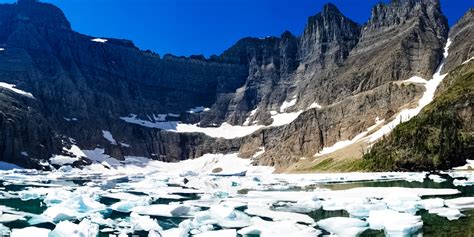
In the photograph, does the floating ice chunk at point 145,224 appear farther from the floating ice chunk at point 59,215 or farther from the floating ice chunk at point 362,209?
the floating ice chunk at point 362,209

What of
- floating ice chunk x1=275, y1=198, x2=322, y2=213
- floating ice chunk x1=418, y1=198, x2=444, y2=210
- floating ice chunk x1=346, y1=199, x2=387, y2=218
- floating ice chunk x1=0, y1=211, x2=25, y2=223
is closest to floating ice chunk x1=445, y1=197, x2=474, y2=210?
floating ice chunk x1=418, y1=198, x2=444, y2=210

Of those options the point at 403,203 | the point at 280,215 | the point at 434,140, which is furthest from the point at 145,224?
the point at 434,140

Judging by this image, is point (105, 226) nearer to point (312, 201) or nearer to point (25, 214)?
point (25, 214)

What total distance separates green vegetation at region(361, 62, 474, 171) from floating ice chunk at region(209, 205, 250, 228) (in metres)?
81.1

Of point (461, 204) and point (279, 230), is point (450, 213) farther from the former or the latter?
point (279, 230)

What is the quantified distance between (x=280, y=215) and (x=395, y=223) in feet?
34.2

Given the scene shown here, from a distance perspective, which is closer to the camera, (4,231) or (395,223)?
(395,223)

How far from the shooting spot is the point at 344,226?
97.7ft

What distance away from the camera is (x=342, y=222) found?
1194 inches

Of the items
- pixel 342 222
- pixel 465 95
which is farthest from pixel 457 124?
pixel 342 222

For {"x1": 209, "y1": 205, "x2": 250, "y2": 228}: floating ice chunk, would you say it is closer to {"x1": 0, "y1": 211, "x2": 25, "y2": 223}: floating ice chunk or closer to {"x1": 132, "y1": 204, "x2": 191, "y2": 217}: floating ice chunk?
{"x1": 132, "y1": 204, "x2": 191, "y2": 217}: floating ice chunk

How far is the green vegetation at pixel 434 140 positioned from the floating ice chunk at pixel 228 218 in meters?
81.1

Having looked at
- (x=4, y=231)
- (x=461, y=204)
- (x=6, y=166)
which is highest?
(x=6, y=166)

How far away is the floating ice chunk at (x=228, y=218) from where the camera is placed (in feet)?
108
